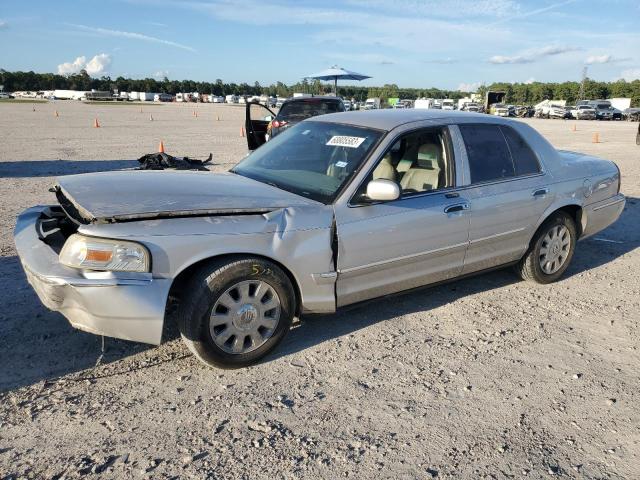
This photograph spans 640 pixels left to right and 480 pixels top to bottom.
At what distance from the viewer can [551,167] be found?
191 inches

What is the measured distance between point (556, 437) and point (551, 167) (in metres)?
2.82

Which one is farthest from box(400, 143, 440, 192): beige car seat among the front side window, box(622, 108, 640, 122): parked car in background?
box(622, 108, 640, 122): parked car in background

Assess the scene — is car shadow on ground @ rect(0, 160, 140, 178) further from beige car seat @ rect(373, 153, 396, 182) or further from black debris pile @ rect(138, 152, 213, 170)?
beige car seat @ rect(373, 153, 396, 182)

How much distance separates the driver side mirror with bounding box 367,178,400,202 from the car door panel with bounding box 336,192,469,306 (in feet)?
0.47

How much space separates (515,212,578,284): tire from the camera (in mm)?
4855

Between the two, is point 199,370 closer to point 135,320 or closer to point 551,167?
point 135,320

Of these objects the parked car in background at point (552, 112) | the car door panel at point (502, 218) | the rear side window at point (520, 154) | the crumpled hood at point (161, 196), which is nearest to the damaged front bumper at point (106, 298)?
the crumpled hood at point (161, 196)

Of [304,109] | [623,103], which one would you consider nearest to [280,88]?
[623,103]

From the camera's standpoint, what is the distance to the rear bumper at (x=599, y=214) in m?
5.21

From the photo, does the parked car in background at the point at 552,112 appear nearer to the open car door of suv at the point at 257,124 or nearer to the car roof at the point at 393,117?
the open car door of suv at the point at 257,124

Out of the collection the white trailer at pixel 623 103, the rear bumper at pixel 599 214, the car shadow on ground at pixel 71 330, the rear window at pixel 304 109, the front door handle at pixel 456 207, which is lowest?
the car shadow on ground at pixel 71 330

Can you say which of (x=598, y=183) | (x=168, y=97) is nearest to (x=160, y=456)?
(x=598, y=183)

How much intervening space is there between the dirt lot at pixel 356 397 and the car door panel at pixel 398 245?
1.30 ft

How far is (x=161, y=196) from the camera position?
331 centimetres
